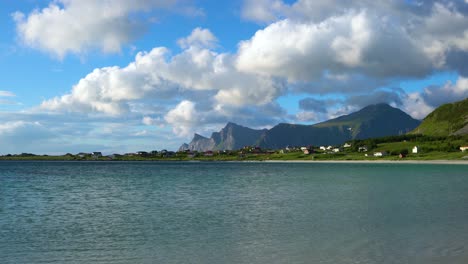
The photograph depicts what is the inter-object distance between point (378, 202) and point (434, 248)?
3048cm

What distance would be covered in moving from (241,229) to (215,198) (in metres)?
28.6

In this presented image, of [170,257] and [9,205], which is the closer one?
[170,257]

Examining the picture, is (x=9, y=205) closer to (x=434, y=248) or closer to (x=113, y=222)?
(x=113, y=222)

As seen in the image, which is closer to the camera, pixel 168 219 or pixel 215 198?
pixel 168 219

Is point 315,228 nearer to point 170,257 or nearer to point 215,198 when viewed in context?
point 170,257

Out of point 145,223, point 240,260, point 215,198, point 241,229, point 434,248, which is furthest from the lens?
point 215,198

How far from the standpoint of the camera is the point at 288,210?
5016cm

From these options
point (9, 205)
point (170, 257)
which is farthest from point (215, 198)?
point (170, 257)

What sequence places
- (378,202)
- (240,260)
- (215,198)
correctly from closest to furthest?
(240,260)
(378,202)
(215,198)

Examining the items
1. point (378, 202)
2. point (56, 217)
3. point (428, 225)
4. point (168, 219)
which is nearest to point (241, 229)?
point (168, 219)

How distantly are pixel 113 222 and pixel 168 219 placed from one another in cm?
530

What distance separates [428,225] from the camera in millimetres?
38125

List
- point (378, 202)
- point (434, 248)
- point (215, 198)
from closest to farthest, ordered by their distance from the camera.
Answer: point (434, 248), point (378, 202), point (215, 198)

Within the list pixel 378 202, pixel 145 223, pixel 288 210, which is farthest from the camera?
pixel 378 202
